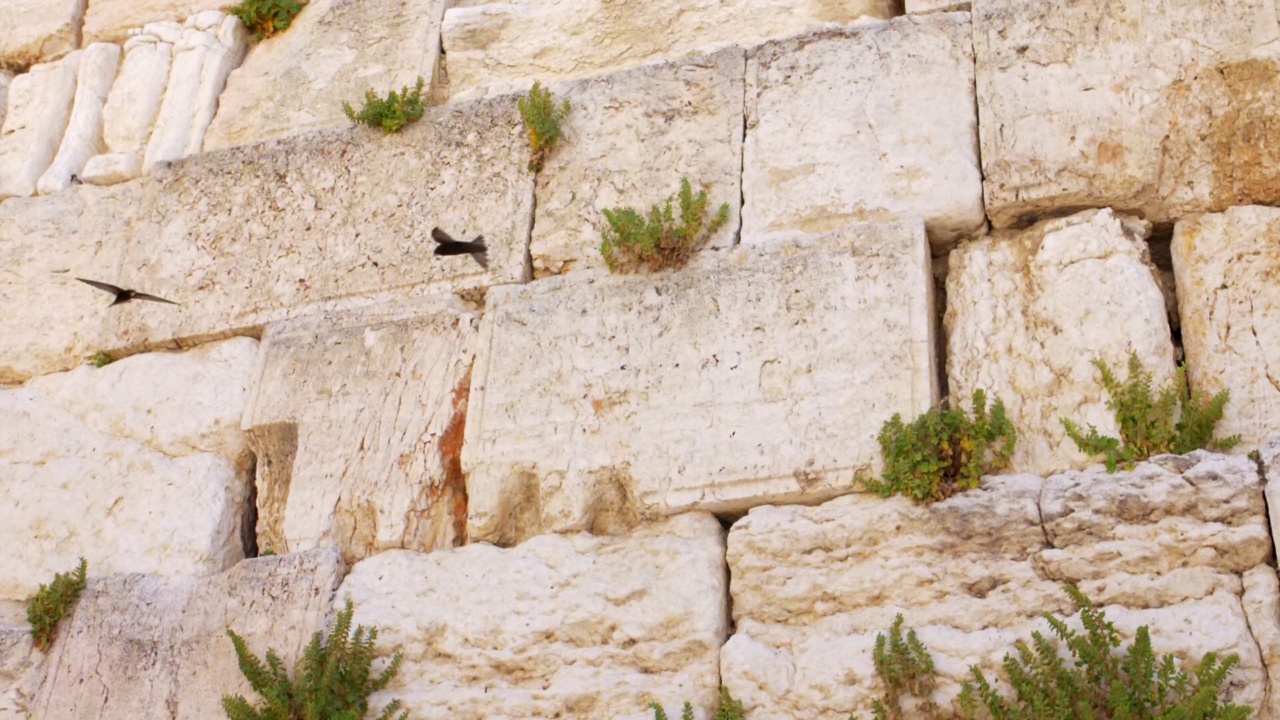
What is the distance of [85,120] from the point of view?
6488 mm

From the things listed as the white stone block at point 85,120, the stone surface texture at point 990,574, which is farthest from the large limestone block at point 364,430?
the white stone block at point 85,120

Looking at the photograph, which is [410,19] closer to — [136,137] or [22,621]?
[136,137]

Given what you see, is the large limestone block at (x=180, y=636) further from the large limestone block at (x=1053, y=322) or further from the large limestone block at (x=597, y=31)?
the large limestone block at (x=597, y=31)

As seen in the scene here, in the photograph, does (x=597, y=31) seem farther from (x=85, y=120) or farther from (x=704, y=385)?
(x=85, y=120)

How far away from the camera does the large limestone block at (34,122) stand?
639cm

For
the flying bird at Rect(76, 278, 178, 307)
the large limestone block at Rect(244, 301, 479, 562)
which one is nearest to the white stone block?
the flying bird at Rect(76, 278, 178, 307)

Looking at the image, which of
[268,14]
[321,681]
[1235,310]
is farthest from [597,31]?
[321,681]

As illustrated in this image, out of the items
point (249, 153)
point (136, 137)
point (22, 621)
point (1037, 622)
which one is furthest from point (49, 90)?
point (1037, 622)

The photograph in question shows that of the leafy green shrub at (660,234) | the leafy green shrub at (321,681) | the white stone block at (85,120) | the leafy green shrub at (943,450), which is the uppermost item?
the white stone block at (85,120)

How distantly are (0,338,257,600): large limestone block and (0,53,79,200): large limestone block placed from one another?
1108mm

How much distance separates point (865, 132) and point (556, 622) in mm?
1875

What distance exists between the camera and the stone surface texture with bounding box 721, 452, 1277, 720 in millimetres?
3943

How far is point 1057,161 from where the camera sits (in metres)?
4.80

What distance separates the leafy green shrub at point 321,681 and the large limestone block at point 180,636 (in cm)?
14
